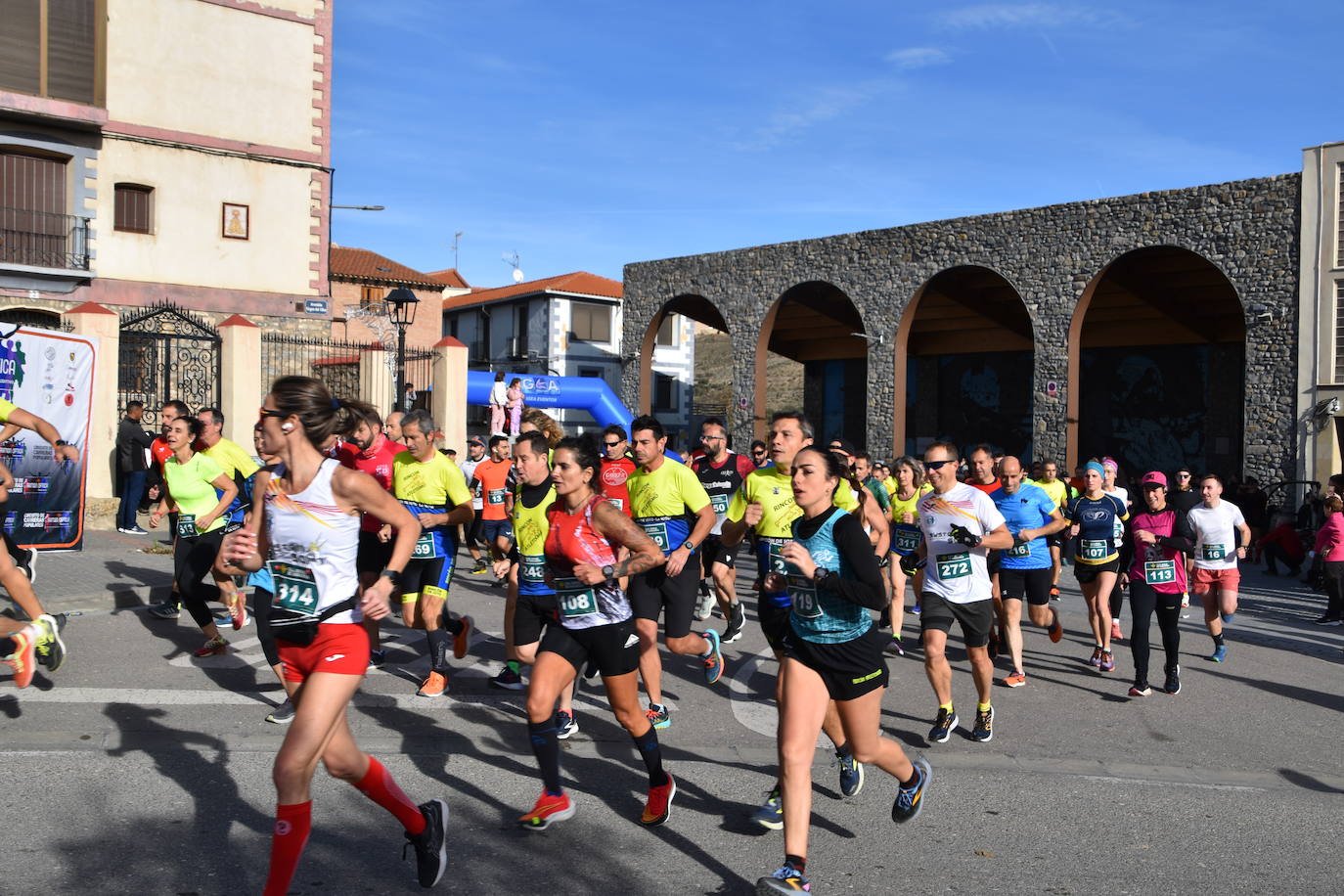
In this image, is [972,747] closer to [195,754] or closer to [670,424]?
[195,754]

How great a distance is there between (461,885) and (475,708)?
9.55 ft

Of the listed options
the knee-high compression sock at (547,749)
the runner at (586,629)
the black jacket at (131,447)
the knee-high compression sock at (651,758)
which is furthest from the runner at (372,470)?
the black jacket at (131,447)

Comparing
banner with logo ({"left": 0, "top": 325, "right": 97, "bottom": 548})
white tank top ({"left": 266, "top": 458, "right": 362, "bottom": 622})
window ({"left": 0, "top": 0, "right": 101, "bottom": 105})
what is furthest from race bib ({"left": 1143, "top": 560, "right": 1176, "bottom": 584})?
window ({"left": 0, "top": 0, "right": 101, "bottom": 105})

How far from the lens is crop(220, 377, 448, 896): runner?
13.1 ft

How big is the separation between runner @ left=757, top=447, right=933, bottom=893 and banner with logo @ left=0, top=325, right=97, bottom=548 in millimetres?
10187

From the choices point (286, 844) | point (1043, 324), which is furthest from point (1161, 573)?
point (1043, 324)

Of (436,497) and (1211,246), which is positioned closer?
(436,497)

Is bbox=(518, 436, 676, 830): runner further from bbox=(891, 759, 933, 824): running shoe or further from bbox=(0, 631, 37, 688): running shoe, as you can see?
bbox=(0, 631, 37, 688): running shoe

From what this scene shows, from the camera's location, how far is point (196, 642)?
896cm

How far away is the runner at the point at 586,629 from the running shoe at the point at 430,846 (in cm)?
68

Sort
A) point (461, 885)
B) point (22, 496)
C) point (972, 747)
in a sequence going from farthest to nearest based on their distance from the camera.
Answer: point (22, 496) → point (972, 747) → point (461, 885)

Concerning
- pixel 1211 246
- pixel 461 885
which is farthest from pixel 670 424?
pixel 461 885

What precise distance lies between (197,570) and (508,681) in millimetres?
2239

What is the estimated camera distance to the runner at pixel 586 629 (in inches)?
195
